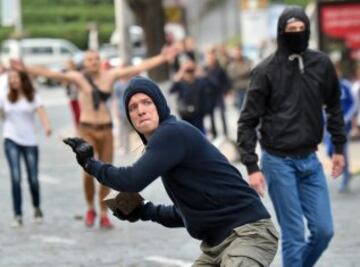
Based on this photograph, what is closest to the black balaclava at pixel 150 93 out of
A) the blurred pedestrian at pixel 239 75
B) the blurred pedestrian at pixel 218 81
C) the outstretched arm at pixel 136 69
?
the outstretched arm at pixel 136 69

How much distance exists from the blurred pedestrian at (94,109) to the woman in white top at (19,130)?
0.24 meters

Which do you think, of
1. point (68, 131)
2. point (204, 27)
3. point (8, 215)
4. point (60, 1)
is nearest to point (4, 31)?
point (60, 1)

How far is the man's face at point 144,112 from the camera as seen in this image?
5.85m

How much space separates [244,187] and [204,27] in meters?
73.0

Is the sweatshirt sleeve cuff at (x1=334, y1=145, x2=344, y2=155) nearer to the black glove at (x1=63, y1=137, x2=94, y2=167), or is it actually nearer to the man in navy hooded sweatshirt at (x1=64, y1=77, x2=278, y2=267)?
the man in navy hooded sweatshirt at (x1=64, y1=77, x2=278, y2=267)

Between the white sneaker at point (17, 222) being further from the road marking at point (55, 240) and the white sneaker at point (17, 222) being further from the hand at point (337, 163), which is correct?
the hand at point (337, 163)

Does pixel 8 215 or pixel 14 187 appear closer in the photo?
pixel 14 187

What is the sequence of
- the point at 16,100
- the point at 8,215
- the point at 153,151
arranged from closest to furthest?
the point at 153,151 < the point at 16,100 < the point at 8,215

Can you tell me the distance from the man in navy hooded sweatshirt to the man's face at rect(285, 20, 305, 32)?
2118 mm

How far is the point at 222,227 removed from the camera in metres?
5.97

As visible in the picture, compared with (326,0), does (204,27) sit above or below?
below

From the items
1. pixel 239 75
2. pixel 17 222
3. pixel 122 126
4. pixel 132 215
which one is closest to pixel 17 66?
pixel 17 222

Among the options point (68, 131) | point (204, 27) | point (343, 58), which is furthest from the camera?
point (204, 27)

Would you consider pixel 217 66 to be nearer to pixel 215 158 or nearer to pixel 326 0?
pixel 326 0
